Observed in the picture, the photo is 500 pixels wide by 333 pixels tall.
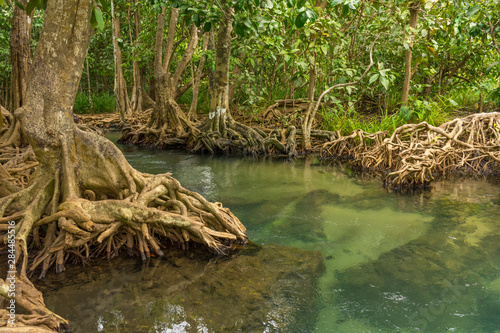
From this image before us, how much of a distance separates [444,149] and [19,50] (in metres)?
8.29

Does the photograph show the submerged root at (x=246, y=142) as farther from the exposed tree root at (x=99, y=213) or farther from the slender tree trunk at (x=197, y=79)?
the exposed tree root at (x=99, y=213)

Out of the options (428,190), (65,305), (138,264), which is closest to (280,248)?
(138,264)

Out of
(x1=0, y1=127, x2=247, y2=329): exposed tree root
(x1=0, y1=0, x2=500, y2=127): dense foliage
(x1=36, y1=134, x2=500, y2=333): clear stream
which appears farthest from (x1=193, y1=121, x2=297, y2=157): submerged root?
(x1=0, y1=127, x2=247, y2=329): exposed tree root

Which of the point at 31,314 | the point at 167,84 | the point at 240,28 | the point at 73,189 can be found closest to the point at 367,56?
the point at 167,84

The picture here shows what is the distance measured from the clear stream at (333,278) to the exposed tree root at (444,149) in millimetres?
1297

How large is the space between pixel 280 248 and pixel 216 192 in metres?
2.57

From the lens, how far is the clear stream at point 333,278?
319 centimetres

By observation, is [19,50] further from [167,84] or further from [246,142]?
[246,142]

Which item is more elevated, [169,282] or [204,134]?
[204,134]

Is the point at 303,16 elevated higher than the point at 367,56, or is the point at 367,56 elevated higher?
the point at 367,56

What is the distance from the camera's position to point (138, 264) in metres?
4.03

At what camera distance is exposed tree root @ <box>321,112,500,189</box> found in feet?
25.2

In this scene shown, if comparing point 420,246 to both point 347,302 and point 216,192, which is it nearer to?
point 347,302

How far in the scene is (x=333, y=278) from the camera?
3.93 metres
